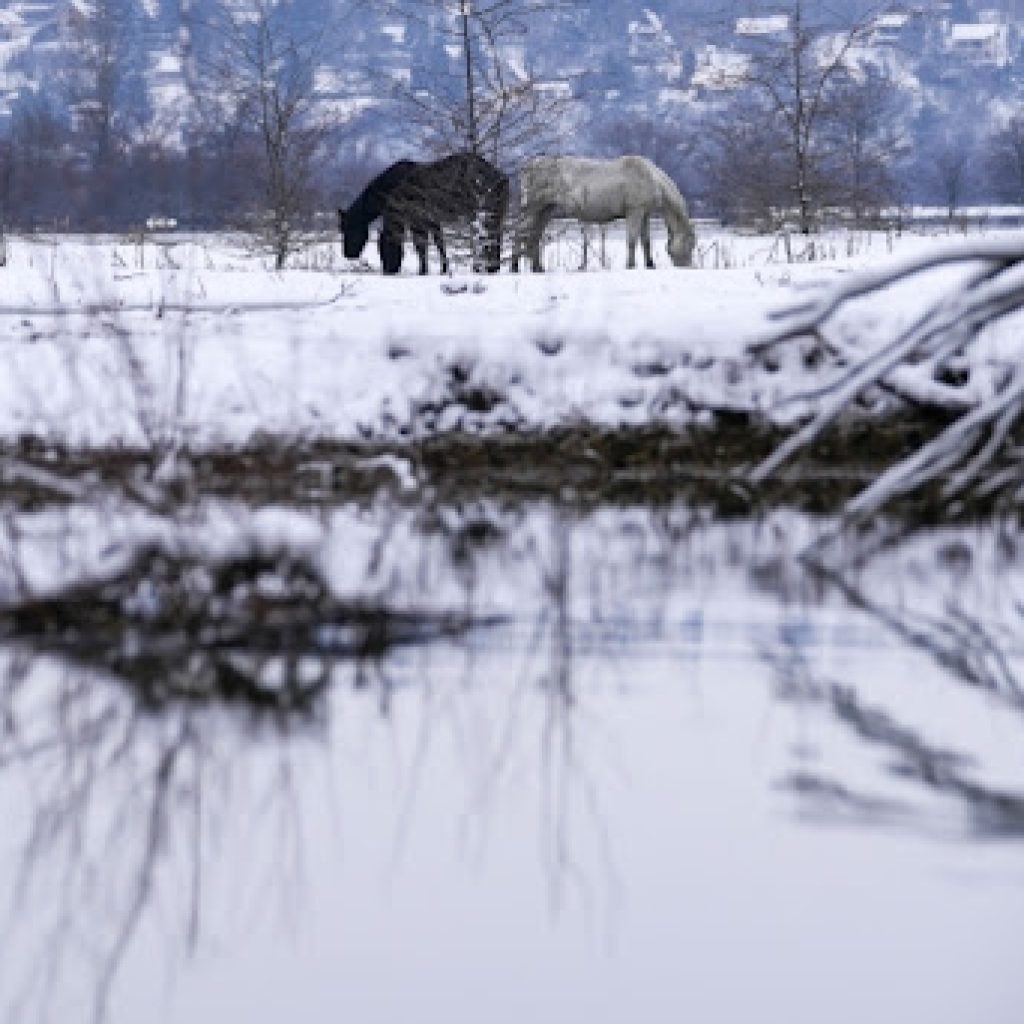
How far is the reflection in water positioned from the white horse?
38.7ft

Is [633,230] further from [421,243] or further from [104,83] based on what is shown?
[104,83]

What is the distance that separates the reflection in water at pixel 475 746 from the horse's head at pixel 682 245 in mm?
12229

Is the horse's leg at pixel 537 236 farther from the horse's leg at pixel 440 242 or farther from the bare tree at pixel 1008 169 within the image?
the bare tree at pixel 1008 169

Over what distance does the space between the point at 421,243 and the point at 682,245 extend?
270cm

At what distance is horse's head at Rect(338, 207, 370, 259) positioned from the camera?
24.2 meters

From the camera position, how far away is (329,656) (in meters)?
9.20

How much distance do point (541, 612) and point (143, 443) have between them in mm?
3774

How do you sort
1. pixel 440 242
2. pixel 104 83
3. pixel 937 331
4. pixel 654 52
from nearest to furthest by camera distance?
pixel 937 331, pixel 440 242, pixel 104 83, pixel 654 52

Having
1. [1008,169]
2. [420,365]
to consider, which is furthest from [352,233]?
[1008,169]

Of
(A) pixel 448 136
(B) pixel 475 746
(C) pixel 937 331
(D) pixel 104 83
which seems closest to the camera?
(C) pixel 937 331

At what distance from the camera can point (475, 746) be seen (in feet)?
26.9

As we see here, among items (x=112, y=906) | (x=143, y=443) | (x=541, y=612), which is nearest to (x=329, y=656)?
(x=541, y=612)

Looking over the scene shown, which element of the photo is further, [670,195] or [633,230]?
[670,195]

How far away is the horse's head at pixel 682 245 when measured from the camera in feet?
76.6
